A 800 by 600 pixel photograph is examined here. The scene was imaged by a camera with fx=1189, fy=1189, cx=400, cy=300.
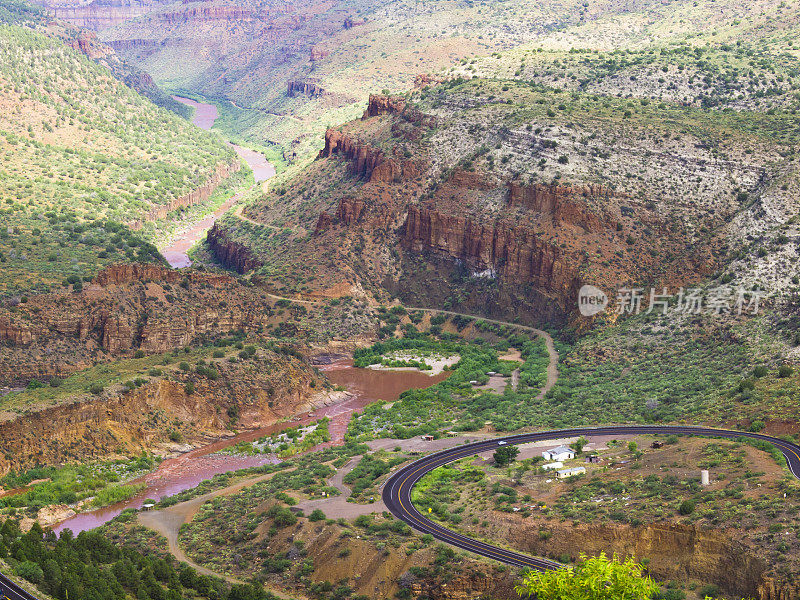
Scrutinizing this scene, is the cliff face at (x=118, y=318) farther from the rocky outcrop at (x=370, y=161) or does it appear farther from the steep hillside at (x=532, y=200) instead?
the rocky outcrop at (x=370, y=161)

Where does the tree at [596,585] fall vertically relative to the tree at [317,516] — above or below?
above

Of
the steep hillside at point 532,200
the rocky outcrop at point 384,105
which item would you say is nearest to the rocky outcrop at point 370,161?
the steep hillside at point 532,200

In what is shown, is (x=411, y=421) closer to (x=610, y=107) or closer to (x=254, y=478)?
(x=254, y=478)

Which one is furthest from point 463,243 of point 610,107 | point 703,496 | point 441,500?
point 703,496

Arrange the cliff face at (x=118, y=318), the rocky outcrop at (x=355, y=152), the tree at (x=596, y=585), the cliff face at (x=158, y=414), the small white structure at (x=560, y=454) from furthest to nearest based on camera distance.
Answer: the rocky outcrop at (x=355, y=152) → the cliff face at (x=118, y=318) → the cliff face at (x=158, y=414) → the small white structure at (x=560, y=454) → the tree at (x=596, y=585)

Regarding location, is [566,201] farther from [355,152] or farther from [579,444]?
[579,444]

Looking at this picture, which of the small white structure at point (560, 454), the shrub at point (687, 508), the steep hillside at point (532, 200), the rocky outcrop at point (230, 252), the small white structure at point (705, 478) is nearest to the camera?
the shrub at point (687, 508)

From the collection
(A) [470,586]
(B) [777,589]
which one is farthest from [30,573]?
(B) [777,589]
